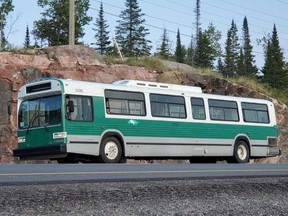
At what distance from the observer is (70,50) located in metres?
32.1

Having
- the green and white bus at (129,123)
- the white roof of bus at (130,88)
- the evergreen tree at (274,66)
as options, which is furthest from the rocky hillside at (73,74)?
the evergreen tree at (274,66)

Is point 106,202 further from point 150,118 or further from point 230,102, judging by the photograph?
point 230,102

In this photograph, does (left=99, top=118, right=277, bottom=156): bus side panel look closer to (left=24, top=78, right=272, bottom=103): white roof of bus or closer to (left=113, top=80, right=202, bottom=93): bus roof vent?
(left=24, top=78, right=272, bottom=103): white roof of bus

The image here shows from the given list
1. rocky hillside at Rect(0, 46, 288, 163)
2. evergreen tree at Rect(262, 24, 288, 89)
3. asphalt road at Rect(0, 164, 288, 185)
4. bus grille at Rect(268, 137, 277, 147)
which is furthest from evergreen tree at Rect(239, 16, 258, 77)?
asphalt road at Rect(0, 164, 288, 185)

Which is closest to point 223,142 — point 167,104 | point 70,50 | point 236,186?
point 167,104

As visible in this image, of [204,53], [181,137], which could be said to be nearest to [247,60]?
[204,53]

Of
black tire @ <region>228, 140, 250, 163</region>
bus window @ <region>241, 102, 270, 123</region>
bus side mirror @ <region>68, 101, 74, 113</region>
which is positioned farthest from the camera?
bus window @ <region>241, 102, 270, 123</region>

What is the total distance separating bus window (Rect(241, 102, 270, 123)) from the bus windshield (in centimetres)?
939

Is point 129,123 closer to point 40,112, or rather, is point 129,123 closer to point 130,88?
point 130,88

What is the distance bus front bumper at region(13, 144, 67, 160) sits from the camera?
1856 centimetres

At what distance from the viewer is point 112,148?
1966 centimetres

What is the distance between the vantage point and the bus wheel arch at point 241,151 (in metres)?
24.4

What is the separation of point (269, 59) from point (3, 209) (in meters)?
102

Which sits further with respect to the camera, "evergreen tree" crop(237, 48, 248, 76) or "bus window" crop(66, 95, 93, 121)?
"evergreen tree" crop(237, 48, 248, 76)
